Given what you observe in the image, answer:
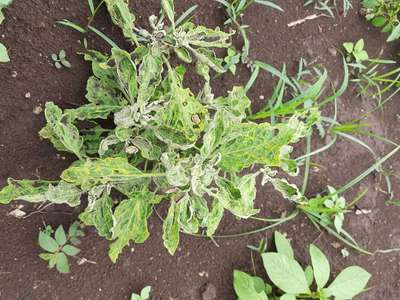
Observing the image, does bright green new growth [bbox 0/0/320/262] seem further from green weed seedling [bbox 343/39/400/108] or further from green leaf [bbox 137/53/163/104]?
green weed seedling [bbox 343/39/400/108]

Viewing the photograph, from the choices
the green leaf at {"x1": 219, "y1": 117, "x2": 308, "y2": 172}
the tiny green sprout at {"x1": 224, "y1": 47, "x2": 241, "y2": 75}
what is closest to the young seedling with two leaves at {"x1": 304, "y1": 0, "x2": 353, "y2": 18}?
the tiny green sprout at {"x1": 224, "y1": 47, "x2": 241, "y2": 75}

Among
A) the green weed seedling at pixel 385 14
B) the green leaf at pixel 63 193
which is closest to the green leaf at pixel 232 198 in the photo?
the green leaf at pixel 63 193

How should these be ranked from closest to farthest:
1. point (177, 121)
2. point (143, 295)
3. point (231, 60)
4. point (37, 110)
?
point (177, 121)
point (37, 110)
point (143, 295)
point (231, 60)

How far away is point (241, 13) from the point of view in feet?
5.80

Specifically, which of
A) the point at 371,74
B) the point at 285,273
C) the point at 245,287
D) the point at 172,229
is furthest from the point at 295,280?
the point at 371,74

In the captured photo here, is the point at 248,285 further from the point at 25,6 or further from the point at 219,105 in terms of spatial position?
the point at 25,6

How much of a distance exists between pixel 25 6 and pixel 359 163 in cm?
136

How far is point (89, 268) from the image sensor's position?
1577 millimetres

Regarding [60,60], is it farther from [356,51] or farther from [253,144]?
[356,51]

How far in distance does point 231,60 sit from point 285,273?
766 mm

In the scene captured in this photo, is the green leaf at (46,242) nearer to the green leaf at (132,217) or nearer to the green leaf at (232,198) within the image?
the green leaf at (132,217)

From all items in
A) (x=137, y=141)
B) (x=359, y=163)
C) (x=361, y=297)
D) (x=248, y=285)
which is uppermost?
(x=137, y=141)

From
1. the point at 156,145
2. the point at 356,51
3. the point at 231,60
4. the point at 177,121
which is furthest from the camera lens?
the point at 356,51

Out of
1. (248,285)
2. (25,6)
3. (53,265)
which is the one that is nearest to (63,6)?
(25,6)
